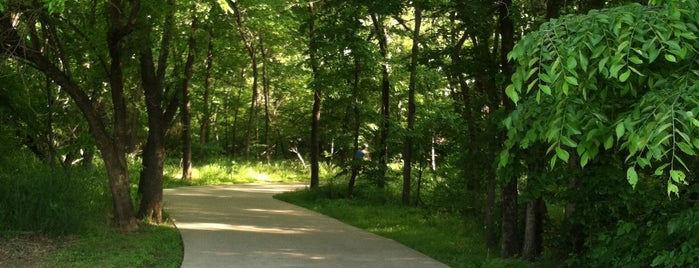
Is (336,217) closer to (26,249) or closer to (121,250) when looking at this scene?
(121,250)

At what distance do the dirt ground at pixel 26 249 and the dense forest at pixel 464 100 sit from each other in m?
1.08

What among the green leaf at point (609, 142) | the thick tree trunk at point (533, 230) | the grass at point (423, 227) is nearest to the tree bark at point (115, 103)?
the grass at point (423, 227)

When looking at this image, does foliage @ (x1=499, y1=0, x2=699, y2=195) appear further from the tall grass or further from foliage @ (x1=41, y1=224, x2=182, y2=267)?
the tall grass

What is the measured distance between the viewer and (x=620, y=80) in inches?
118

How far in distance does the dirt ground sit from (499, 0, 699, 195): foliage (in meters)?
7.83

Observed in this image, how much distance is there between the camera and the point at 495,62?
9641mm

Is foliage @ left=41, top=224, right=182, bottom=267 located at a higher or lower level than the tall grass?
lower

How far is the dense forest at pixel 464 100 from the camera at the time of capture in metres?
3.18

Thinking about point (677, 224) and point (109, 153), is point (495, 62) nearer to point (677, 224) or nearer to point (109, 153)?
point (677, 224)

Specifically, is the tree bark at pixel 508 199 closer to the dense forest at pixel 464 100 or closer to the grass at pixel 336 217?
the dense forest at pixel 464 100

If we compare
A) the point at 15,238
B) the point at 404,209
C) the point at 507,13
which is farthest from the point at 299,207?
the point at 507,13

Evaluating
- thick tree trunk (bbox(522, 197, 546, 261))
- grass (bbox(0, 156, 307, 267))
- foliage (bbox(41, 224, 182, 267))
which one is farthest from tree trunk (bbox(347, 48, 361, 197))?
thick tree trunk (bbox(522, 197, 546, 261))

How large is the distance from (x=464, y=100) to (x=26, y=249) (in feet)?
26.7

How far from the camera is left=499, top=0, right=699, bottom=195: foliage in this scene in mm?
2887
